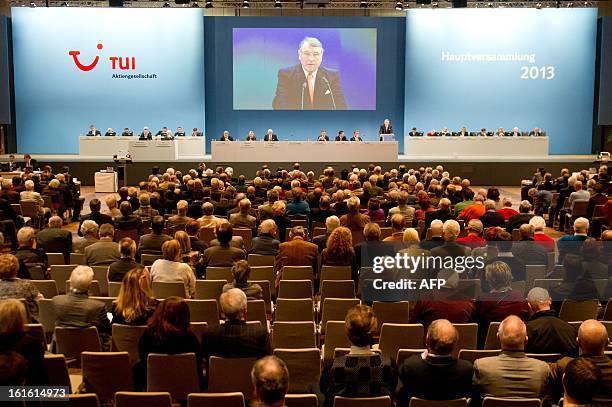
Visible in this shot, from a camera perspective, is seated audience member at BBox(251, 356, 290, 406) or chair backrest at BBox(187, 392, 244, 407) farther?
chair backrest at BBox(187, 392, 244, 407)

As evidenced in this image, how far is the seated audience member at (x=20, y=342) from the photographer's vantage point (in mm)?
4012

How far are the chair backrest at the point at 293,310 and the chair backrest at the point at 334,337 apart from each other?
1.88ft

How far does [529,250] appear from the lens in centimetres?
796

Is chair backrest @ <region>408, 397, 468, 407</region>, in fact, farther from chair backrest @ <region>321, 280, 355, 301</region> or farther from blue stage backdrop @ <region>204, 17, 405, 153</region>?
blue stage backdrop @ <region>204, 17, 405, 153</region>

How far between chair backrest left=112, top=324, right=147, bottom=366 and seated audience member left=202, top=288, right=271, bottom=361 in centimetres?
60

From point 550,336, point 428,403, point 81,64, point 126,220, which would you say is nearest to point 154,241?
point 126,220

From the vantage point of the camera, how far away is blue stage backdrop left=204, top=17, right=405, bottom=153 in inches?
943

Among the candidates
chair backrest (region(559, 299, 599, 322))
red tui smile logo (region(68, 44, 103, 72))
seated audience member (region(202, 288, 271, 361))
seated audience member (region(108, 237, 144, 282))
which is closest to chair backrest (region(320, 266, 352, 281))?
seated audience member (region(108, 237, 144, 282))

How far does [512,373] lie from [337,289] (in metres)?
2.55

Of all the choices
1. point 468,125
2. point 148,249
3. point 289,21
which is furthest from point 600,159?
point 148,249

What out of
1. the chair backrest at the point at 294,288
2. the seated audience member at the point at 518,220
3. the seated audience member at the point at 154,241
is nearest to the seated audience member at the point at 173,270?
the chair backrest at the point at 294,288

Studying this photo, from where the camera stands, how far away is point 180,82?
2422 centimetres

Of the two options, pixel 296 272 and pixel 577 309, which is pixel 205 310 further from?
pixel 577 309

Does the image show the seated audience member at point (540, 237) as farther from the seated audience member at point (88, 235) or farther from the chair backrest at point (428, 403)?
the seated audience member at point (88, 235)
